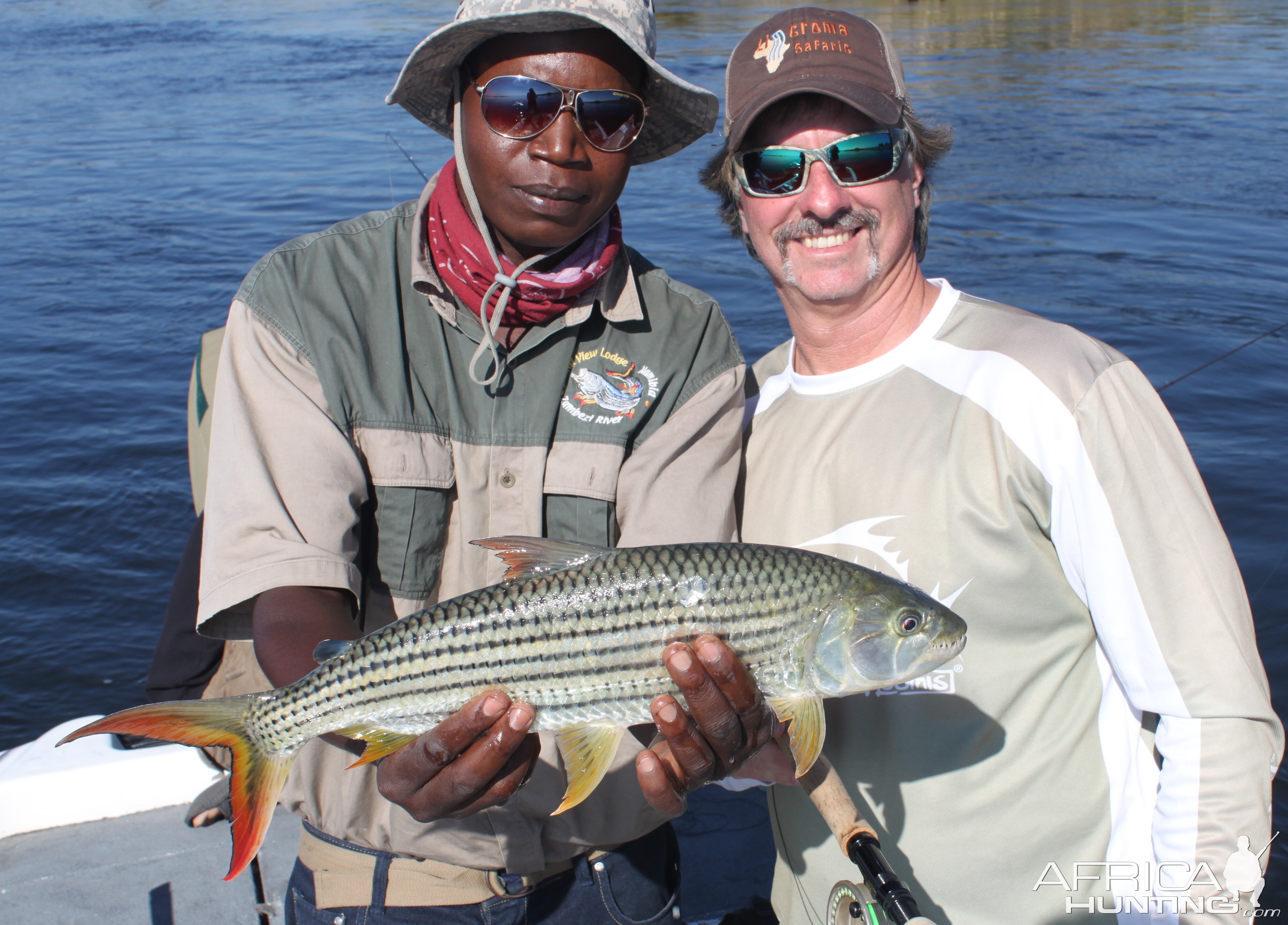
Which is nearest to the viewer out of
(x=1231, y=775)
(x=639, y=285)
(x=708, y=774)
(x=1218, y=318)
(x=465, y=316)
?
(x=1231, y=775)

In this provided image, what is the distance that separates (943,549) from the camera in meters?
2.91

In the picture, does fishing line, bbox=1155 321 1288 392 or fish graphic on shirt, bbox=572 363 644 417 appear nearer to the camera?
fish graphic on shirt, bbox=572 363 644 417

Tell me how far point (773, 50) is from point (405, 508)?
1.89m

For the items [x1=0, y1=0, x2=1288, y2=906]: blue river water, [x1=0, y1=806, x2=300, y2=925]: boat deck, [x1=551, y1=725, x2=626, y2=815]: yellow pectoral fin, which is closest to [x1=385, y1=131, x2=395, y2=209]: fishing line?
[x1=0, y1=0, x2=1288, y2=906]: blue river water

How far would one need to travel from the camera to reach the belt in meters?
2.96

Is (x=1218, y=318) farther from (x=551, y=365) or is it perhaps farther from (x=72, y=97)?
(x=72, y=97)

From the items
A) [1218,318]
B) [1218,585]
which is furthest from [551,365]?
[1218,318]

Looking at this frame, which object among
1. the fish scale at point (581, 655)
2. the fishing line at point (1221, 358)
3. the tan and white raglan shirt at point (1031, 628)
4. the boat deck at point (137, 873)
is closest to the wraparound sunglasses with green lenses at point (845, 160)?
the tan and white raglan shirt at point (1031, 628)

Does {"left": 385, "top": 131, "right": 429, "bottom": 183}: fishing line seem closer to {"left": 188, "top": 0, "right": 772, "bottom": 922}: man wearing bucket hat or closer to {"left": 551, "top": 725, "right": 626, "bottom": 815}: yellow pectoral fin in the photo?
{"left": 188, "top": 0, "right": 772, "bottom": 922}: man wearing bucket hat

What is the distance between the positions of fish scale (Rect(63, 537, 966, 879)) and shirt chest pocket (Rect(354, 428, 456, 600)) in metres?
0.32

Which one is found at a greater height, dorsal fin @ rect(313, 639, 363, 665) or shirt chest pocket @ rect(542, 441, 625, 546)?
shirt chest pocket @ rect(542, 441, 625, 546)

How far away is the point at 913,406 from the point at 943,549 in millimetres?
430

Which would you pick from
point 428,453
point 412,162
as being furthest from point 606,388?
point 412,162

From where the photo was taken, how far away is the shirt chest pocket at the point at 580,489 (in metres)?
3.04
